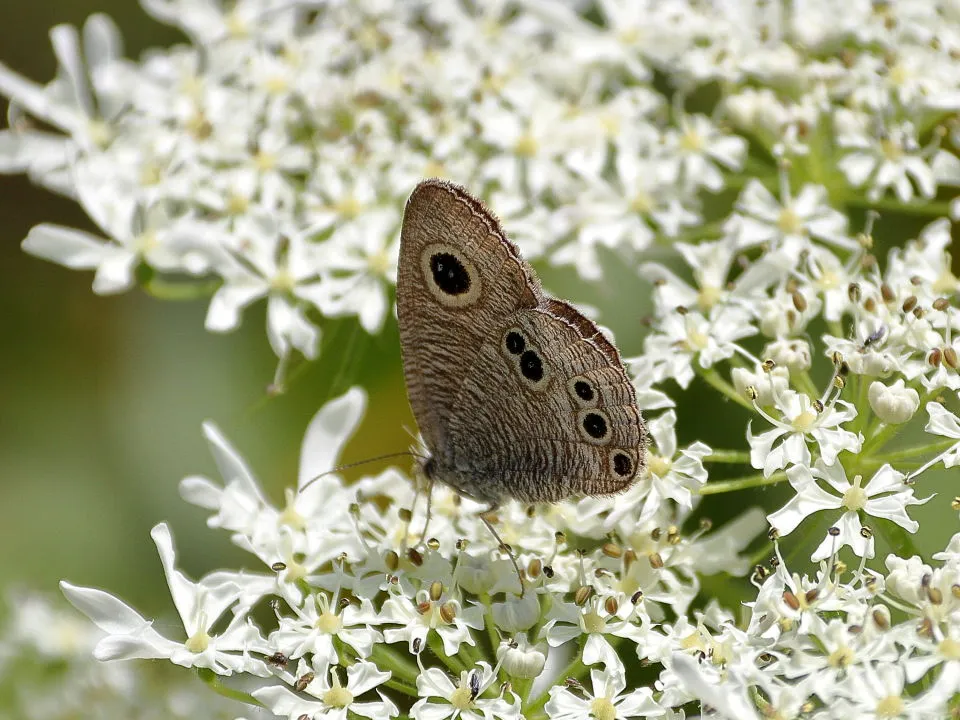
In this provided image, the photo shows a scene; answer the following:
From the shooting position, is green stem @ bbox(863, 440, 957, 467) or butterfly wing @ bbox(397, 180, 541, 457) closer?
butterfly wing @ bbox(397, 180, 541, 457)

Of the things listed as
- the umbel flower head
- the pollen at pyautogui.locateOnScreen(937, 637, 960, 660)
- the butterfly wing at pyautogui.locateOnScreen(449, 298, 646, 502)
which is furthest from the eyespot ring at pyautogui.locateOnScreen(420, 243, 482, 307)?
the pollen at pyautogui.locateOnScreen(937, 637, 960, 660)

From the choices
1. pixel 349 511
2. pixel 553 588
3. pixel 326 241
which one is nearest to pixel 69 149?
pixel 326 241

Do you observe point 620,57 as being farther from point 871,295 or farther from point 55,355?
point 55,355

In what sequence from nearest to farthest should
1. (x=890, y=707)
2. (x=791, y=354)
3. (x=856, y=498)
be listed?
(x=890, y=707) < (x=856, y=498) < (x=791, y=354)

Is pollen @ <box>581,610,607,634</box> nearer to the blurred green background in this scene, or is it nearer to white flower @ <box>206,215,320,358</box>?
the blurred green background

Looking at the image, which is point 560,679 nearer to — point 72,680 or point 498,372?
point 498,372

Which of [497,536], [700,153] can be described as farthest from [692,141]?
[497,536]
